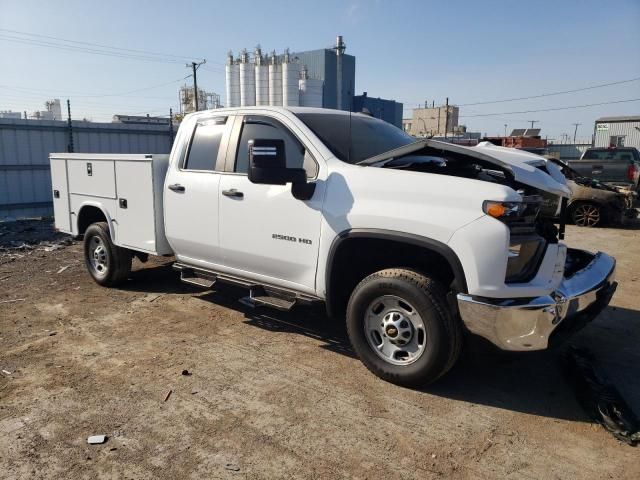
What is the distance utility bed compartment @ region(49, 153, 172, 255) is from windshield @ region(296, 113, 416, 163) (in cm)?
191

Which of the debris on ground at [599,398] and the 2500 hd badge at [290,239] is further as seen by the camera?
the 2500 hd badge at [290,239]

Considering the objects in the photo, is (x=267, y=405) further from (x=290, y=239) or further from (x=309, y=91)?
(x=309, y=91)

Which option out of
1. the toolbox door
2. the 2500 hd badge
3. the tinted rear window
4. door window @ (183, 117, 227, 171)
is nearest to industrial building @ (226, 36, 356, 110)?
the tinted rear window

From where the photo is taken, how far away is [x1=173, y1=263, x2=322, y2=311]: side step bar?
4266 mm

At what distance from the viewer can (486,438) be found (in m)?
3.16

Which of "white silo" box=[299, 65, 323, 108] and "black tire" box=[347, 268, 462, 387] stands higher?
"white silo" box=[299, 65, 323, 108]

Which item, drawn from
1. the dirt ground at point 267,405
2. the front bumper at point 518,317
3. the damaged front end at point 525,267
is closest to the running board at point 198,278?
the dirt ground at point 267,405

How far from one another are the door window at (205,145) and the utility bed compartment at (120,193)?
0.48 metres

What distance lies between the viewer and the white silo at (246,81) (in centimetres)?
4853

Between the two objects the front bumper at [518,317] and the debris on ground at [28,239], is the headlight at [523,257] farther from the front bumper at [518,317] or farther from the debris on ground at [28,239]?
the debris on ground at [28,239]

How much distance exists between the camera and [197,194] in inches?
194

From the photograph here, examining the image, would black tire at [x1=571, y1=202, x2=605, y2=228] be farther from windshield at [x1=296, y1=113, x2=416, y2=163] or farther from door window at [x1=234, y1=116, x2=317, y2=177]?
door window at [x1=234, y1=116, x2=317, y2=177]

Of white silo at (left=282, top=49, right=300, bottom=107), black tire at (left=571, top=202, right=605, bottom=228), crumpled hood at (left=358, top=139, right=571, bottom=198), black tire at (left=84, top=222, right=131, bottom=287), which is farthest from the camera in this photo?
white silo at (left=282, top=49, right=300, bottom=107)

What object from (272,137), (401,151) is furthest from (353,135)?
(401,151)
